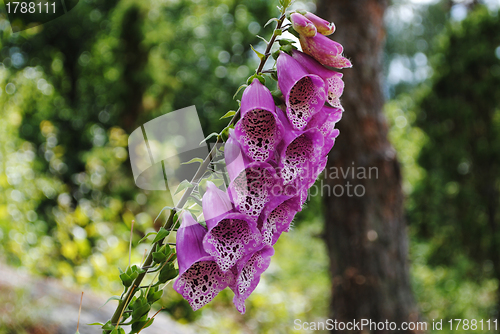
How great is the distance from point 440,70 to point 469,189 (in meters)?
1.22

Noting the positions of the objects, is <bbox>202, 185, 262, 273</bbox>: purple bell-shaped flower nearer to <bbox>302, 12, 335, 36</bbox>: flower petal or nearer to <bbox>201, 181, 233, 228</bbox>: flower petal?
<bbox>201, 181, 233, 228</bbox>: flower petal

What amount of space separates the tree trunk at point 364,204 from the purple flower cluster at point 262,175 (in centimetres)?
152

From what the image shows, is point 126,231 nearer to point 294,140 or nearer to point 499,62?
point 294,140

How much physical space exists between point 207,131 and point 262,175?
16.8 ft

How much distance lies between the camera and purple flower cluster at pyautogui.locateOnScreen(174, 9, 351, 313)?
42 centimetres

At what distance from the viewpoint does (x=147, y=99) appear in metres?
4.91

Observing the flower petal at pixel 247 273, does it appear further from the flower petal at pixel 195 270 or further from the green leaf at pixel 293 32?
the green leaf at pixel 293 32

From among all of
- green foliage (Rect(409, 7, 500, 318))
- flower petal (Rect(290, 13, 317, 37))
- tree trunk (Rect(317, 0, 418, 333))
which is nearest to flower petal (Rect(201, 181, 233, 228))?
flower petal (Rect(290, 13, 317, 37))

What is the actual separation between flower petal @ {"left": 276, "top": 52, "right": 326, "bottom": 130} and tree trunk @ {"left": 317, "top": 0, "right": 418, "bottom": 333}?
4.98 feet

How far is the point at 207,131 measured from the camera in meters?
5.50

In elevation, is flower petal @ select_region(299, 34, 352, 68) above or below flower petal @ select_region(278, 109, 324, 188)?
above

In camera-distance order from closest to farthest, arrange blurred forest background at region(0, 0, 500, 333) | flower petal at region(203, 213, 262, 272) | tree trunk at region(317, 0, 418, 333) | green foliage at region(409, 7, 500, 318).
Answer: flower petal at region(203, 213, 262, 272), tree trunk at region(317, 0, 418, 333), blurred forest background at region(0, 0, 500, 333), green foliage at region(409, 7, 500, 318)

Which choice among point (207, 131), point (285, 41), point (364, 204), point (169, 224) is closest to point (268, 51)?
point (285, 41)

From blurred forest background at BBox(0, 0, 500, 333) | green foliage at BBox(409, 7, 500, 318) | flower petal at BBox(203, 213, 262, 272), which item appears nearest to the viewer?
flower petal at BBox(203, 213, 262, 272)
